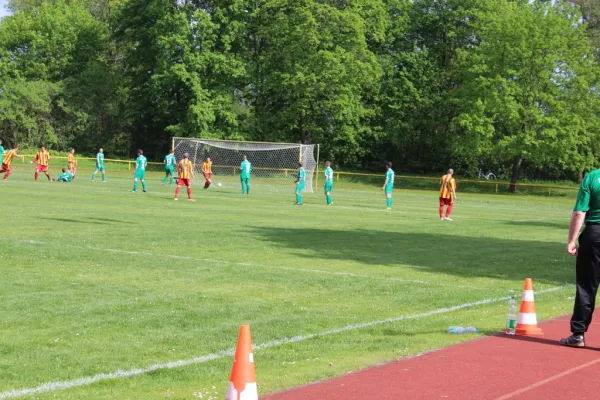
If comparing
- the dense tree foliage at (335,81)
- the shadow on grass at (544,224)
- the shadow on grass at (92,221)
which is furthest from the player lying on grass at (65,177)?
the shadow on grass at (544,224)

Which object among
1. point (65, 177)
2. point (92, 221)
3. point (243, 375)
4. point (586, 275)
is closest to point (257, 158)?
point (65, 177)

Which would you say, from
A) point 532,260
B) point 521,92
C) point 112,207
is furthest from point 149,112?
point 532,260

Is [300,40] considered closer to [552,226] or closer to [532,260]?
[552,226]

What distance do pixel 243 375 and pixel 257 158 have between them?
52.1 m

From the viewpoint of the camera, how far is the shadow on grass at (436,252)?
15609 millimetres

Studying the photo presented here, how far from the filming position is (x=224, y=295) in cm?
1138

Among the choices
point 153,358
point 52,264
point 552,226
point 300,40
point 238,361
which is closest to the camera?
point 238,361

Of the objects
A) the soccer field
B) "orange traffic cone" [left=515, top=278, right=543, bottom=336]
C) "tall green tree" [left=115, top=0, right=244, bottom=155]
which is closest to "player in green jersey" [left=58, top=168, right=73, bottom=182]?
the soccer field

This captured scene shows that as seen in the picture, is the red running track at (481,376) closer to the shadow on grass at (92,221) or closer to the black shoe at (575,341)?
the black shoe at (575,341)

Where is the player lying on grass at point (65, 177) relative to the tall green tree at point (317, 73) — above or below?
below

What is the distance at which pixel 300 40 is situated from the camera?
222ft

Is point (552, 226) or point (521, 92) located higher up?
point (521, 92)

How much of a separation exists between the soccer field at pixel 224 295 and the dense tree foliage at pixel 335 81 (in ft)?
137

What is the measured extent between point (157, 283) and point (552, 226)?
2069cm
